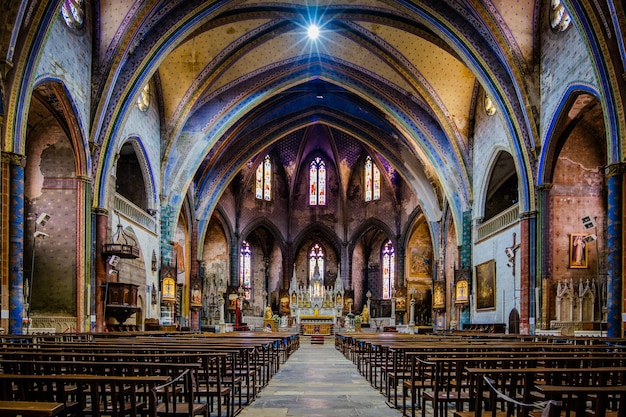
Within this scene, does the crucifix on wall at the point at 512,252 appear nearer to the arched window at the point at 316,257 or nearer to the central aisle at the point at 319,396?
the central aisle at the point at 319,396

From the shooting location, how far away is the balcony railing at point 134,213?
24328 mm

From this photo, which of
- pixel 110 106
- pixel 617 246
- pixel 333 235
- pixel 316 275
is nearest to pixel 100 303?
pixel 110 106

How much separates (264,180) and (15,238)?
3043cm

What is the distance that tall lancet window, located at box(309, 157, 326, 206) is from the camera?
4678 cm

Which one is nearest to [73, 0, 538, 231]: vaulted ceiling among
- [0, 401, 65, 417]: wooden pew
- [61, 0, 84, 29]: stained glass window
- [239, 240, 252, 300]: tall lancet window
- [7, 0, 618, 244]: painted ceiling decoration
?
[7, 0, 618, 244]: painted ceiling decoration

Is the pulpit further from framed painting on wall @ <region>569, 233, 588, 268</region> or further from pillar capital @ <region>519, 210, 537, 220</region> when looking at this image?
framed painting on wall @ <region>569, 233, 588, 268</region>

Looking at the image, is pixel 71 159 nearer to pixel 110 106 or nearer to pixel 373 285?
pixel 110 106

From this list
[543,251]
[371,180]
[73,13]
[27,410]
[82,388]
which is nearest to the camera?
[27,410]

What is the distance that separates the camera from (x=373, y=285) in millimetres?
47000

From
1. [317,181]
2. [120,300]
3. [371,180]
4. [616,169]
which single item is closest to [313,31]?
[120,300]

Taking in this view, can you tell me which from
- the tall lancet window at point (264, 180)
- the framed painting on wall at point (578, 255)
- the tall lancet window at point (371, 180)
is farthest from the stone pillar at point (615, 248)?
the tall lancet window at point (264, 180)

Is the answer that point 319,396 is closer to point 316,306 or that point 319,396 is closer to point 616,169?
point 616,169

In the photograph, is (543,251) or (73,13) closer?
(73,13)

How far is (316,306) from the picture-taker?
39625 millimetres
